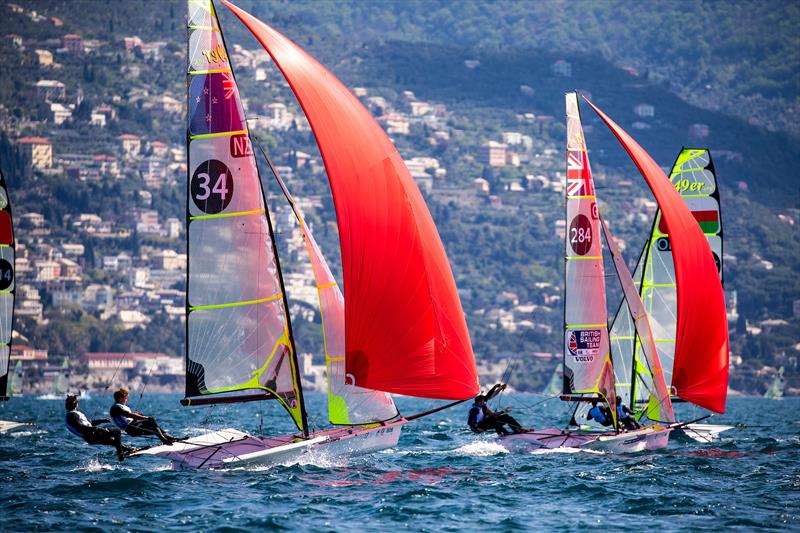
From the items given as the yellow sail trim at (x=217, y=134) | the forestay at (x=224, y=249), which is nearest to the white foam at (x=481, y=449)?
the forestay at (x=224, y=249)

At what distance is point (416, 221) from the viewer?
2436 cm

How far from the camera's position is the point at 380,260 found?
2406cm

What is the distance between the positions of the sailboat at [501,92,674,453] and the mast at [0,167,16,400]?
11332 mm

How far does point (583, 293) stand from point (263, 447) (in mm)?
8730

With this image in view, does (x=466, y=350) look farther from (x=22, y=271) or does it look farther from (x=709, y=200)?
(x=22, y=271)

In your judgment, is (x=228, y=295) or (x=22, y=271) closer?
(x=228, y=295)

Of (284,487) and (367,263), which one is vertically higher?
(367,263)

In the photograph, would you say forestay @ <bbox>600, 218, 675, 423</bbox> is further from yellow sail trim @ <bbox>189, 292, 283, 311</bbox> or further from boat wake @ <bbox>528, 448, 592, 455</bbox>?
yellow sail trim @ <bbox>189, 292, 283, 311</bbox>

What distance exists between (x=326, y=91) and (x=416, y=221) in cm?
239

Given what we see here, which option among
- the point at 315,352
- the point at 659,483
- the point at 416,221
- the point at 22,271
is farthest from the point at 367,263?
the point at 22,271

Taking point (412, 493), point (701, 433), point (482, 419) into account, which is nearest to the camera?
point (412, 493)

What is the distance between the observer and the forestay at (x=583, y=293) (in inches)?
1214

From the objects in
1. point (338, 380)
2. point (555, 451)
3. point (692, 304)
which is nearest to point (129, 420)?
point (338, 380)

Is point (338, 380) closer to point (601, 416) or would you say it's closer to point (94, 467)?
point (94, 467)
